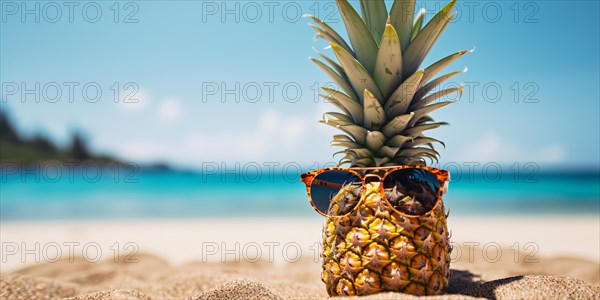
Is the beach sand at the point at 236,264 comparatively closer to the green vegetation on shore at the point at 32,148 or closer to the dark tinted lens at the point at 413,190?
the dark tinted lens at the point at 413,190

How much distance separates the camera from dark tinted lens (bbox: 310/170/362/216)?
2869 millimetres

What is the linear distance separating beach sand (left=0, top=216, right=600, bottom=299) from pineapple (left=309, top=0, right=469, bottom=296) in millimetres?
260

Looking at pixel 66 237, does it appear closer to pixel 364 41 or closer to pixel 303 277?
pixel 303 277

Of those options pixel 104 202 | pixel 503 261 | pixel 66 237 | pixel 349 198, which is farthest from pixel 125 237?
pixel 104 202

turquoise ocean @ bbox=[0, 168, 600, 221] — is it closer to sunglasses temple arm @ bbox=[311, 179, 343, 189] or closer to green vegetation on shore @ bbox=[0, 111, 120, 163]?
sunglasses temple arm @ bbox=[311, 179, 343, 189]

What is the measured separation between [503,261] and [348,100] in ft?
16.3

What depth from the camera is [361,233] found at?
2.75 m

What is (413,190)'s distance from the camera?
2.80m

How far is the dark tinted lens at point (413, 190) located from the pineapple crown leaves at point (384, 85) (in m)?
0.13

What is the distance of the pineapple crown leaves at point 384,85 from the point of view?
9.43 ft
